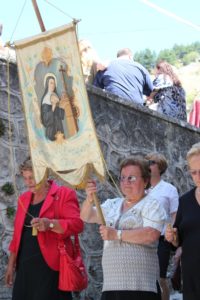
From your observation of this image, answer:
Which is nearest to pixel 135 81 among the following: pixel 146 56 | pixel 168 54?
pixel 146 56

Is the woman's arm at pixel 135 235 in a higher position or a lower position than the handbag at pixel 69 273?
higher

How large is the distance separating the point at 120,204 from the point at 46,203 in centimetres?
76

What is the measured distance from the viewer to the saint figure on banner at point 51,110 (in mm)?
5223

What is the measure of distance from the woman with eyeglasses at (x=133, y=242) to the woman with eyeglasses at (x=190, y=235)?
15cm

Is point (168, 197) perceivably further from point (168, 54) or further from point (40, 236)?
point (168, 54)

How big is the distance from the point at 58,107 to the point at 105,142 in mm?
2191

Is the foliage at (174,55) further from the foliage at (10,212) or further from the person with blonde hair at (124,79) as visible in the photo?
the foliage at (10,212)

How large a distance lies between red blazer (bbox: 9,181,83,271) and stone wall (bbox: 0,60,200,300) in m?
0.68

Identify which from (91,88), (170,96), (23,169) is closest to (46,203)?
(23,169)

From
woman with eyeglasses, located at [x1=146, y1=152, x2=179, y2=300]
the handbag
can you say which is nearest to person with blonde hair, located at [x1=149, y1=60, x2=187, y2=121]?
woman with eyeglasses, located at [x1=146, y1=152, x2=179, y2=300]

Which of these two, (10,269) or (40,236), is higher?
(40,236)

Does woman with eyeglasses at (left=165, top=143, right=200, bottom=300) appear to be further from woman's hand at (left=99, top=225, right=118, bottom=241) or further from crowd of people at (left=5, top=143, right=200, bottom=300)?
woman's hand at (left=99, top=225, right=118, bottom=241)

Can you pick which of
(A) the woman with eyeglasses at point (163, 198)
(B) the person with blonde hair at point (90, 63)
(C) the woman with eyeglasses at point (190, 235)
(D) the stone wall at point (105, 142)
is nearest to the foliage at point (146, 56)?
(B) the person with blonde hair at point (90, 63)

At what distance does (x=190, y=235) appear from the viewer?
479 centimetres
